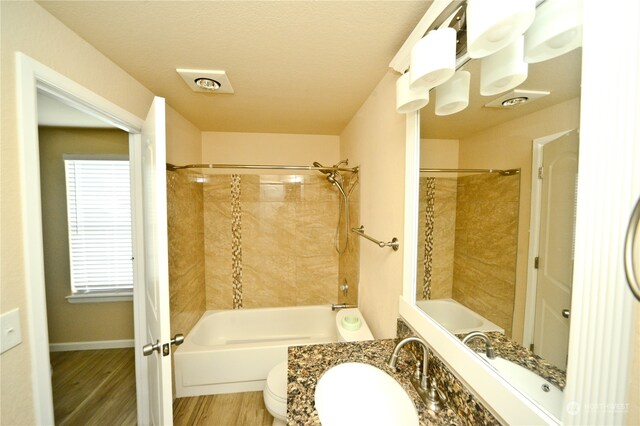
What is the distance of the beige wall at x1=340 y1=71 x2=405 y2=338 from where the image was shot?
4.13 feet

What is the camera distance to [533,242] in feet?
2.04

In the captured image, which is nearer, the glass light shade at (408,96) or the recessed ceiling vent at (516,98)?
the recessed ceiling vent at (516,98)

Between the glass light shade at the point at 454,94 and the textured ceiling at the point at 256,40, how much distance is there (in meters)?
0.29

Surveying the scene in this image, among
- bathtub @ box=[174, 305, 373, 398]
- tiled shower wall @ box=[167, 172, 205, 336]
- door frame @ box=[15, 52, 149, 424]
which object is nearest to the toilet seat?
bathtub @ box=[174, 305, 373, 398]

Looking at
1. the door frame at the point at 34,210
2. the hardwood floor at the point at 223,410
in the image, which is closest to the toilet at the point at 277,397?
the hardwood floor at the point at 223,410

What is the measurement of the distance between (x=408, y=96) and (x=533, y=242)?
63 cm

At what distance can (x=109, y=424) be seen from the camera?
171cm

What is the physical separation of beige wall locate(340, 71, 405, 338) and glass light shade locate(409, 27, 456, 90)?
0.48 m

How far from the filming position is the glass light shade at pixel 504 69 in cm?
61

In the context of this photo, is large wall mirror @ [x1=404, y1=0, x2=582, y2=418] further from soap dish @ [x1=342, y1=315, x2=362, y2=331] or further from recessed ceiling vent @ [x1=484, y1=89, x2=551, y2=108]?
soap dish @ [x1=342, y1=315, x2=362, y2=331]

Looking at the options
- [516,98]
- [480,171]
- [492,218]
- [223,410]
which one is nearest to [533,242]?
[492,218]

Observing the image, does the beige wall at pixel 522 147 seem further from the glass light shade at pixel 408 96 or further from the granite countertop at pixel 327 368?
the granite countertop at pixel 327 368

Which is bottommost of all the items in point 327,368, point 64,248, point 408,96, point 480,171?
point 327,368

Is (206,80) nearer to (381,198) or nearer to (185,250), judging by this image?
(381,198)
